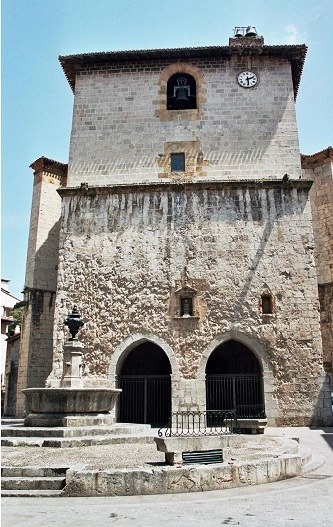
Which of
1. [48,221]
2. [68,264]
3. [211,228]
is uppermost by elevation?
[48,221]

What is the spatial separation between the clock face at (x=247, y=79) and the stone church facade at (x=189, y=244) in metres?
0.05

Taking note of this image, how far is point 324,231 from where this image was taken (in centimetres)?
1897

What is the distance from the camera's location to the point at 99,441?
8258 mm

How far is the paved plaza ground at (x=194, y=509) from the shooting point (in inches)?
163

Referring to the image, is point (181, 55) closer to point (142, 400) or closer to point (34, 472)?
point (142, 400)

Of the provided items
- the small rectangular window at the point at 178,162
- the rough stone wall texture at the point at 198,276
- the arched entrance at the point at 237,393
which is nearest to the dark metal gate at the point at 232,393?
the arched entrance at the point at 237,393

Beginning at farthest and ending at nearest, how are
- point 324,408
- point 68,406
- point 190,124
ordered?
point 190,124, point 324,408, point 68,406

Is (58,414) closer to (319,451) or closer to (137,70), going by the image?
(319,451)

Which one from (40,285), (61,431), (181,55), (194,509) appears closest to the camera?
(194,509)

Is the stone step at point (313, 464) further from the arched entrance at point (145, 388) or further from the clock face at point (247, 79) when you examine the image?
the clock face at point (247, 79)

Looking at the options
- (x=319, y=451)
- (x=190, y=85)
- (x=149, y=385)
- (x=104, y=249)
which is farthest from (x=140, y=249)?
(x=319, y=451)

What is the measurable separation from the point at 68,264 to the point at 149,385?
5177 millimetres

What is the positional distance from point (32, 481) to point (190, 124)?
14.2 m

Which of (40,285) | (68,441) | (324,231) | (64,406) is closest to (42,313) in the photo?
(40,285)
